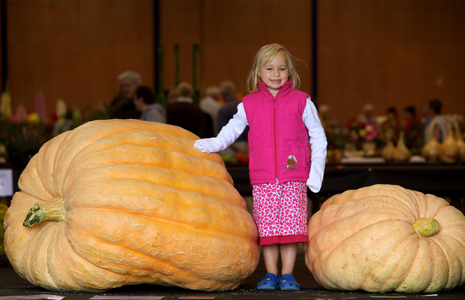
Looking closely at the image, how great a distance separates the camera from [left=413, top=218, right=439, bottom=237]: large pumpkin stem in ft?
8.07

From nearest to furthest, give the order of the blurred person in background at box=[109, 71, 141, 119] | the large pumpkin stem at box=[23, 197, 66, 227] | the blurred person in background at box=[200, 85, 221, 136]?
the large pumpkin stem at box=[23, 197, 66, 227], the blurred person in background at box=[109, 71, 141, 119], the blurred person in background at box=[200, 85, 221, 136]

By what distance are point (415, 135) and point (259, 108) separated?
4838 millimetres

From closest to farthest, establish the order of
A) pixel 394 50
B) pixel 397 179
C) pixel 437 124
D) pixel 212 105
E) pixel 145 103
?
pixel 397 179, pixel 145 103, pixel 437 124, pixel 212 105, pixel 394 50

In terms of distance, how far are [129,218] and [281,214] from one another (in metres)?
0.81

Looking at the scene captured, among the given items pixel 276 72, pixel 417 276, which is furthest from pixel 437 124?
pixel 417 276

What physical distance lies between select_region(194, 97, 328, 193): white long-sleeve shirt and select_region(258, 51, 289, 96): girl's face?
0.58 feet

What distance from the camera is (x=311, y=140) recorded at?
2863mm

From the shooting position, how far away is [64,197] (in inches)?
98.5

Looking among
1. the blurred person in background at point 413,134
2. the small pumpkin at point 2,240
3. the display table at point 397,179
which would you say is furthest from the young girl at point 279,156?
the blurred person in background at point 413,134

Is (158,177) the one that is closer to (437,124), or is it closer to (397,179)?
(397,179)

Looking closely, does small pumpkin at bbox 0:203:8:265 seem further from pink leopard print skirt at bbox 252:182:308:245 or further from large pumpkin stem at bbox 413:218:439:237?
large pumpkin stem at bbox 413:218:439:237

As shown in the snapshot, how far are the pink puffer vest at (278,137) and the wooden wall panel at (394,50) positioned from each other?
11663mm

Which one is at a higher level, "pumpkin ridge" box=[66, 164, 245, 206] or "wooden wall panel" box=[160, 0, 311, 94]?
"wooden wall panel" box=[160, 0, 311, 94]

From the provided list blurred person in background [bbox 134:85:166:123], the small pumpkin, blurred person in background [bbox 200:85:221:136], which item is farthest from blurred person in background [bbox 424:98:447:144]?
the small pumpkin
